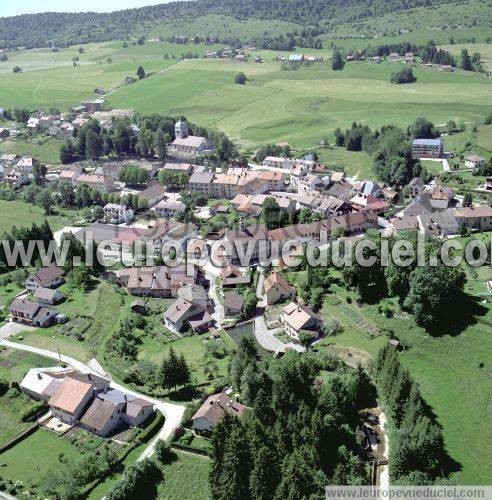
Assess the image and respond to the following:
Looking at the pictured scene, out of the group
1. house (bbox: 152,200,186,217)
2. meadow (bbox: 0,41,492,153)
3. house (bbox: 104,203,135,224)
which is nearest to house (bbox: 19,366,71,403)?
house (bbox: 104,203,135,224)

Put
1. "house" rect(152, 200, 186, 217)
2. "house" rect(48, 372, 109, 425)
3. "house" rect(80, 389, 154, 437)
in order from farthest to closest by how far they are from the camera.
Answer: "house" rect(152, 200, 186, 217), "house" rect(48, 372, 109, 425), "house" rect(80, 389, 154, 437)

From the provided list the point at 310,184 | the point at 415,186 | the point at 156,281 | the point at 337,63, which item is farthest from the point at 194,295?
the point at 337,63

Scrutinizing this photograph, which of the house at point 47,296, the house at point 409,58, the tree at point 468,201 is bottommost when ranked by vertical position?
the house at point 47,296

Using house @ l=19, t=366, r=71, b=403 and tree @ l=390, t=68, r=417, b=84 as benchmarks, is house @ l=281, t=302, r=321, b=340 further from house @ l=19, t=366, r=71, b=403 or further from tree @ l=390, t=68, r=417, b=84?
tree @ l=390, t=68, r=417, b=84

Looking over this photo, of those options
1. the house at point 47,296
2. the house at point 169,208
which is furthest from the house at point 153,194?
the house at point 47,296

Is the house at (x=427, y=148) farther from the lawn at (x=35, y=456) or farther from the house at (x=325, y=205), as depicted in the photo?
the lawn at (x=35, y=456)
